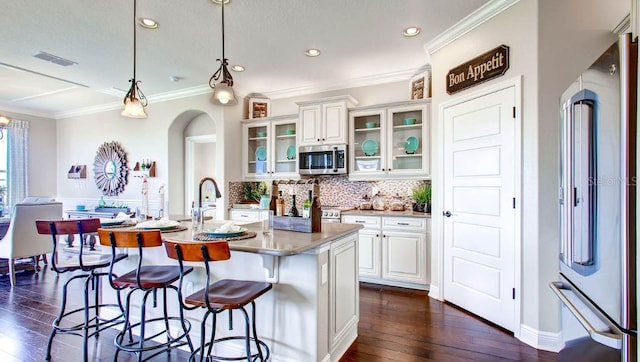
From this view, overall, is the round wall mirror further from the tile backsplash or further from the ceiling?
the tile backsplash

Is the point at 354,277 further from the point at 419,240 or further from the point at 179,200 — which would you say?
the point at 179,200

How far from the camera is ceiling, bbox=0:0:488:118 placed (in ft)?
9.21

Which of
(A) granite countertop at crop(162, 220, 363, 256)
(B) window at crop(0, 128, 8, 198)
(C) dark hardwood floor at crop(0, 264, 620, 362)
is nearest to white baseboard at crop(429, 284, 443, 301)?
(C) dark hardwood floor at crop(0, 264, 620, 362)

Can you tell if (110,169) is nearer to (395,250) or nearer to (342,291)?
(395,250)

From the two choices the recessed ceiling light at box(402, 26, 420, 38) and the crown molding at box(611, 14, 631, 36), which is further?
the recessed ceiling light at box(402, 26, 420, 38)

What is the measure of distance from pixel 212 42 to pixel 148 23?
2.06 feet

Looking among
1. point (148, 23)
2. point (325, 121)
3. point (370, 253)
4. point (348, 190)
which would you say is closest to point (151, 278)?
point (148, 23)

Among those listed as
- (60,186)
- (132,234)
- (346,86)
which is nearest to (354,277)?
(132,234)

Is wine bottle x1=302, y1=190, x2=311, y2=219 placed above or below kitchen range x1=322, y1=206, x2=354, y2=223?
above

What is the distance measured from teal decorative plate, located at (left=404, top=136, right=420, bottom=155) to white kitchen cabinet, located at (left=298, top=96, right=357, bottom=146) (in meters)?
0.82

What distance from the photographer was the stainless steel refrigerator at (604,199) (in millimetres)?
1090

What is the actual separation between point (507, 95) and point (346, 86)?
99.6 inches

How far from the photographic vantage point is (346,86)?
15.9 feet

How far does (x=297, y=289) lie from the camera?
2.04 m
